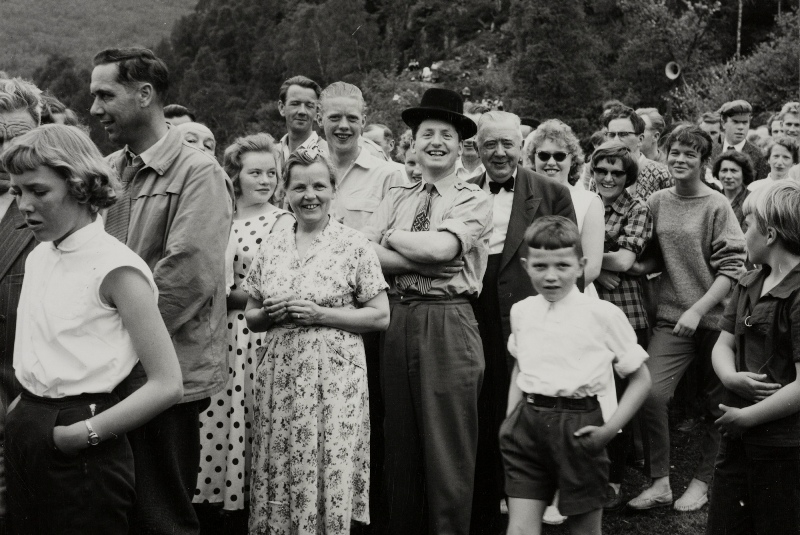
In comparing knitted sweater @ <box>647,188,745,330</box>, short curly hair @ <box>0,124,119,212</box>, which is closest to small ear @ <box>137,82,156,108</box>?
short curly hair @ <box>0,124,119,212</box>

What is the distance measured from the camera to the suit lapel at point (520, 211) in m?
4.73

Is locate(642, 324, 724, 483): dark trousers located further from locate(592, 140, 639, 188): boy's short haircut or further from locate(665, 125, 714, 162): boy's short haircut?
locate(665, 125, 714, 162): boy's short haircut

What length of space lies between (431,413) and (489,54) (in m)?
44.7

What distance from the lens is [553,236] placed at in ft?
11.4

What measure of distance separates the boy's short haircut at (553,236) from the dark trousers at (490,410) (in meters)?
1.22

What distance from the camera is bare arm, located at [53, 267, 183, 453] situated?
8.36 ft

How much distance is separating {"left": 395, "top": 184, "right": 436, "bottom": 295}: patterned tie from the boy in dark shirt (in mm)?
1501

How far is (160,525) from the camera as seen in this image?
10.8 feet

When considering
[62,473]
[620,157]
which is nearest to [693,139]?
[620,157]

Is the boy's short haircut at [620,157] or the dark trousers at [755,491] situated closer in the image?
the dark trousers at [755,491]

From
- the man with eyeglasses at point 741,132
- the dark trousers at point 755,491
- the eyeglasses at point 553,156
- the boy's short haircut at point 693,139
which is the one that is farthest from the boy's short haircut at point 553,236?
the man with eyeglasses at point 741,132

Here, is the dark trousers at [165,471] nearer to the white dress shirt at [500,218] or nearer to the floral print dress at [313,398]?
the floral print dress at [313,398]

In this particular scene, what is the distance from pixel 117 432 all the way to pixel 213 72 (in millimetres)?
53820

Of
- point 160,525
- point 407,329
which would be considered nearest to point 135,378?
point 160,525
